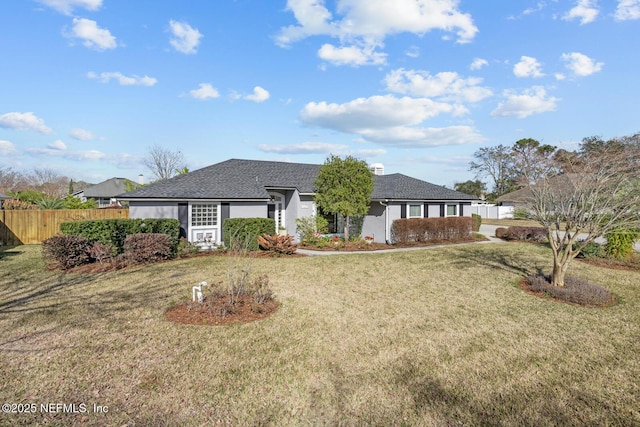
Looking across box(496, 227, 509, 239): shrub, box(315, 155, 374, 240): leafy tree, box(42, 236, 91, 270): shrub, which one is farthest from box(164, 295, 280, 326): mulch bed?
box(496, 227, 509, 239): shrub

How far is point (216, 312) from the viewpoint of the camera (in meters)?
6.01

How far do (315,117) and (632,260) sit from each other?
19.1 metres

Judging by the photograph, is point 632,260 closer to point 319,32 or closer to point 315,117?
point 319,32

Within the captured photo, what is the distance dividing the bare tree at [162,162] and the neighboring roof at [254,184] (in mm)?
23535

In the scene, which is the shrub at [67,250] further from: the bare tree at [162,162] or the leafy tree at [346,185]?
the bare tree at [162,162]

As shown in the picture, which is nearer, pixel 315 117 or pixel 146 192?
pixel 146 192

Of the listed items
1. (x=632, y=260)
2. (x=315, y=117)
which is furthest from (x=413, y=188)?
(x=632, y=260)

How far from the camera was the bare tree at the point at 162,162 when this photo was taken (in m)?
38.6

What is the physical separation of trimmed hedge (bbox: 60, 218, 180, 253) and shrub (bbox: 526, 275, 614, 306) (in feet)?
39.9

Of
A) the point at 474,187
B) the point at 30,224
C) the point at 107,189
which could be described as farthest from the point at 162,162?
the point at 474,187

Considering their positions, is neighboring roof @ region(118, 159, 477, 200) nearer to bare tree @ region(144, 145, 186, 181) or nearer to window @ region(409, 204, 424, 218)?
window @ region(409, 204, 424, 218)

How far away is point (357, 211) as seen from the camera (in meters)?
15.8

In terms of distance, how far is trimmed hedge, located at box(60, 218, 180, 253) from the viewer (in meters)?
11.1

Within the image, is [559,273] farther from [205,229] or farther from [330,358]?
[205,229]
